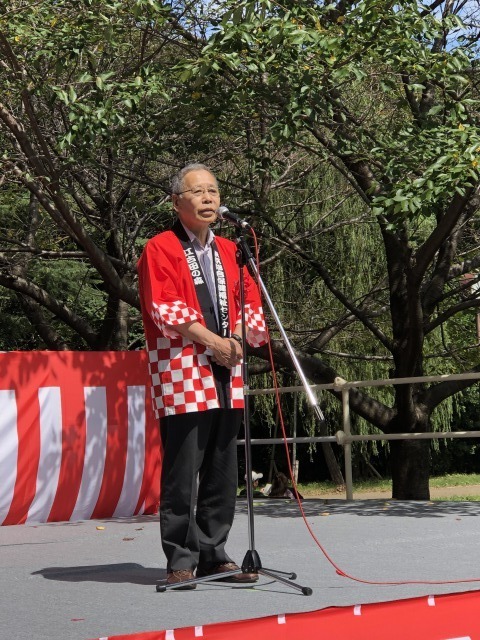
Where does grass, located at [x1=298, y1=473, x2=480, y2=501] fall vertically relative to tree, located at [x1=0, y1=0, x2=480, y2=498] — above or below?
below

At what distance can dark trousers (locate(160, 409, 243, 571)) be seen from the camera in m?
4.95

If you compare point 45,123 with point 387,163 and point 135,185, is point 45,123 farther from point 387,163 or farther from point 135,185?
point 387,163

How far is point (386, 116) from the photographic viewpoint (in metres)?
12.4

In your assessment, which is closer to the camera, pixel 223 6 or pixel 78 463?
pixel 78 463

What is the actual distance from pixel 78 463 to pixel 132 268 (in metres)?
4.36

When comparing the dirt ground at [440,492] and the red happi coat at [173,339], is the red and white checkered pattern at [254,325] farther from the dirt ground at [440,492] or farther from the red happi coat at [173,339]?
the dirt ground at [440,492]

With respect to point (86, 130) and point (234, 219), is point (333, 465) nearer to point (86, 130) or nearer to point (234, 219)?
point (86, 130)

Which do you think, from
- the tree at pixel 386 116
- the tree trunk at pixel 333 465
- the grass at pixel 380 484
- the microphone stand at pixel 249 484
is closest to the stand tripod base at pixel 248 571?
the microphone stand at pixel 249 484

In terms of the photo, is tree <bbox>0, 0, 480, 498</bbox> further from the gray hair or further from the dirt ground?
the dirt ground

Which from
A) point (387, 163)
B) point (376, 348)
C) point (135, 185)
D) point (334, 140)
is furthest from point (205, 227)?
point (376, 348)

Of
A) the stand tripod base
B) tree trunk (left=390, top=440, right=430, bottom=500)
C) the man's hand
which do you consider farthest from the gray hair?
tree trunk (left=390, top=440, right=430, bottom=500)

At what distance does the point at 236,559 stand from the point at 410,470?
7007 mm

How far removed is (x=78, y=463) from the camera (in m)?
8.51

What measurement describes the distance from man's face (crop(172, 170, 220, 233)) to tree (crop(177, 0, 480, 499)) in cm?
330
